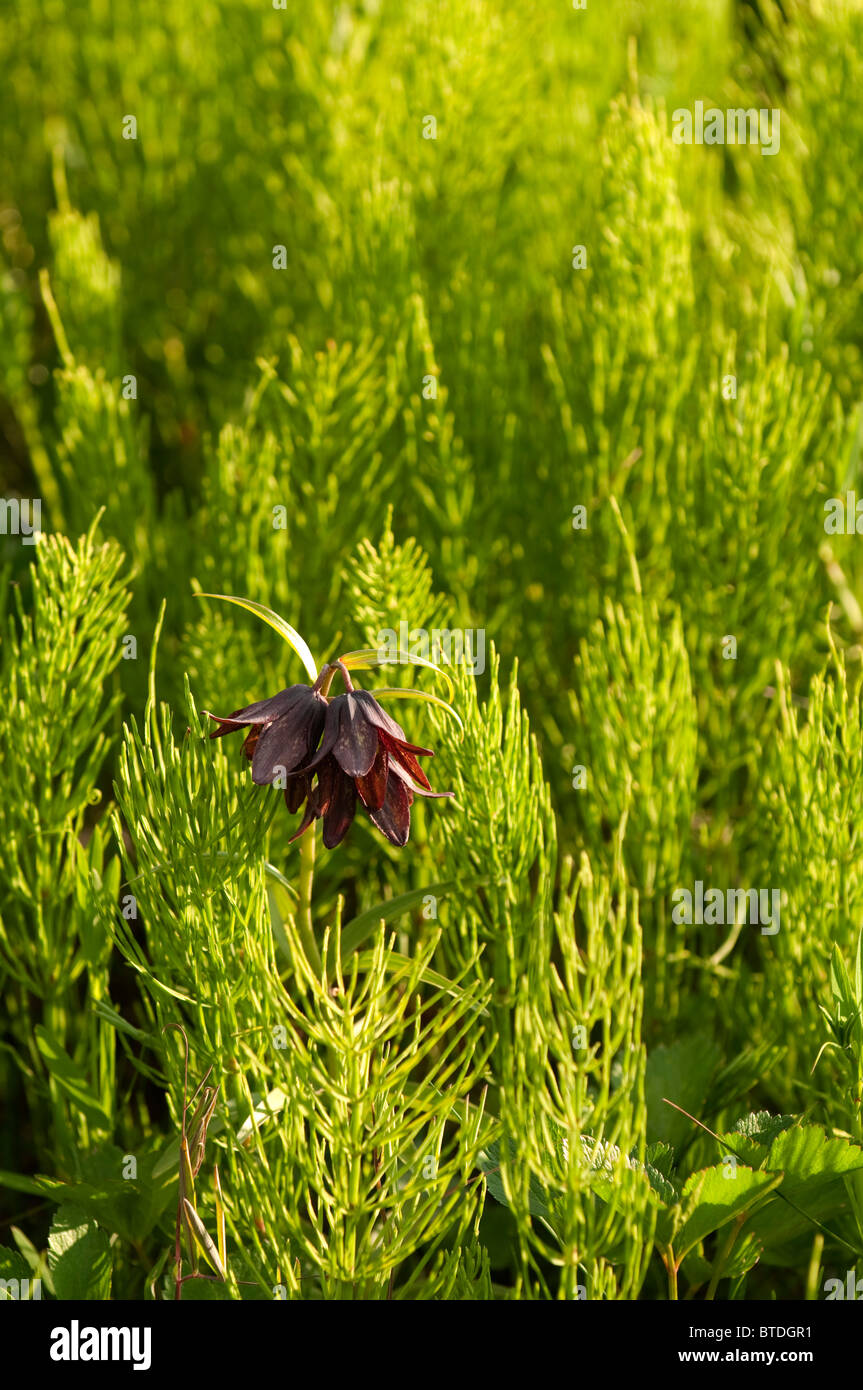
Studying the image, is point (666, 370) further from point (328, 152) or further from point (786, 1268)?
point (786, 1268)

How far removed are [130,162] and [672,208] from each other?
0.76 m

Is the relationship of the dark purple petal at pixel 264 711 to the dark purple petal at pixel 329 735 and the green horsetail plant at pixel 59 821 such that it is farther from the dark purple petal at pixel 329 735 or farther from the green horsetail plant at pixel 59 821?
the green horsetail plant at pixel 59 821

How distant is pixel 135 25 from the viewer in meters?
1.49

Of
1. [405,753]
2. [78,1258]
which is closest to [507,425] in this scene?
[405,753]

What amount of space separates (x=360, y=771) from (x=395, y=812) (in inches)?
2.0

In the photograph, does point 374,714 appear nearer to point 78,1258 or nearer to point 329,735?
point 329,735

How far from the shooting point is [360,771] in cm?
63

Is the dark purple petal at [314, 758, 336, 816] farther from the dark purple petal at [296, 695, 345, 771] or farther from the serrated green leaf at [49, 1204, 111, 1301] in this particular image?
the serrated green leaf at [49, 1204, 111, 1301]

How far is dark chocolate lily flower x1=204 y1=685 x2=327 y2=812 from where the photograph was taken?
0.63m

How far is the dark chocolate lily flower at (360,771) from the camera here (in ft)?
2.08

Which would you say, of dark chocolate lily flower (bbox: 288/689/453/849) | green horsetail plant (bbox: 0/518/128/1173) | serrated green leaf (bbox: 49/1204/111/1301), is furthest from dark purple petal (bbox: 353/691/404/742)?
serrated green leaf (bbox: 49/1204/111/1301)

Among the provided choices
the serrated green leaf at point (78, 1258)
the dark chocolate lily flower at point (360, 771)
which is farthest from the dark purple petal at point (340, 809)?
the serrated green leaf at point (78, 1258)

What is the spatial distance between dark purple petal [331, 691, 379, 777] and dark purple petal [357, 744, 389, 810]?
0.01 meters
